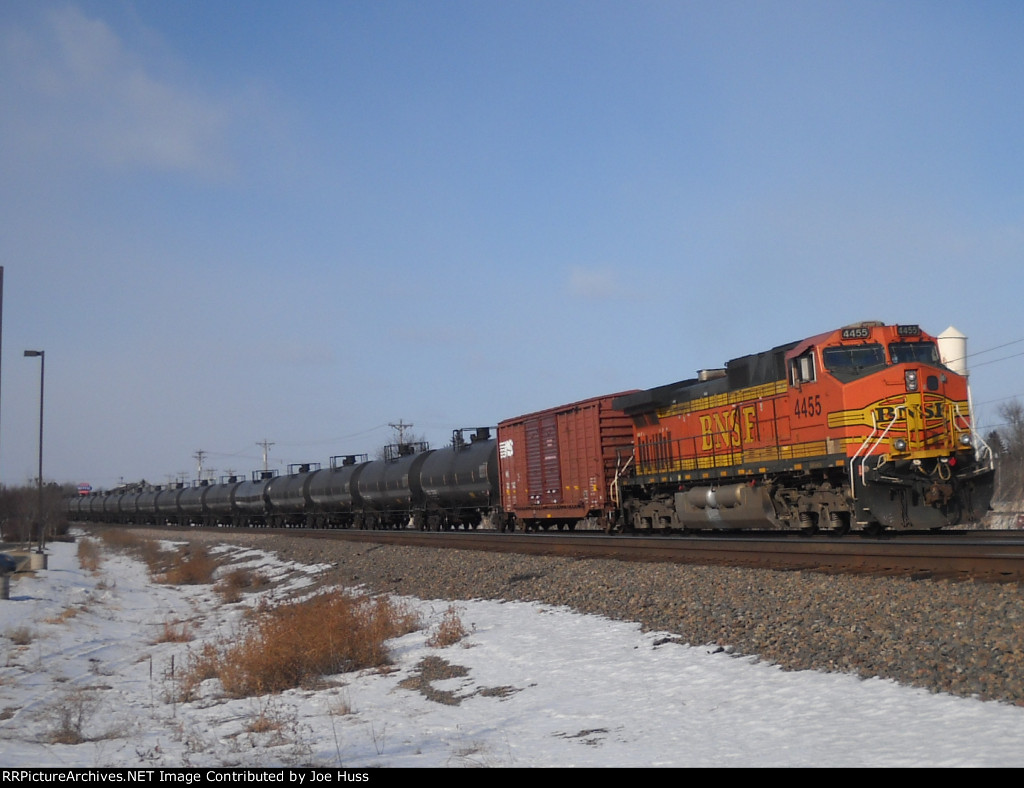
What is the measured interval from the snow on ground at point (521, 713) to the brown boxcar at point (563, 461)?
9.89 metres

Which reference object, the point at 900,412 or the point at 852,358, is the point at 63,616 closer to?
the point at 852,358

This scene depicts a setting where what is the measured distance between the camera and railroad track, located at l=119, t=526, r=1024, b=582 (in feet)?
36.6

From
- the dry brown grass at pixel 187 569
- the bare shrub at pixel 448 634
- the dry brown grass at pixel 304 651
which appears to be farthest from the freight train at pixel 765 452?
the dry brown grass at pixel 187 569

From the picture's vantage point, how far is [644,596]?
12391 mm

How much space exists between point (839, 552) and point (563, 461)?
44.0 feet

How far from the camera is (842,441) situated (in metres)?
15.9

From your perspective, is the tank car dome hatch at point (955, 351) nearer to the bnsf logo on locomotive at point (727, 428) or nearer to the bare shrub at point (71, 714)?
the bnsf logo on locomotive at point (727, 428)

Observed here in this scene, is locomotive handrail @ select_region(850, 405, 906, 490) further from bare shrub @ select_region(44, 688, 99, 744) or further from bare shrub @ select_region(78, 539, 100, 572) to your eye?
bare shrub @ select_region(78, 539, 100, 572)

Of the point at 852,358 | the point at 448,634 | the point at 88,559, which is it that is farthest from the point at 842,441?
the point at 88,559

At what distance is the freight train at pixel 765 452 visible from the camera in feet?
51.1

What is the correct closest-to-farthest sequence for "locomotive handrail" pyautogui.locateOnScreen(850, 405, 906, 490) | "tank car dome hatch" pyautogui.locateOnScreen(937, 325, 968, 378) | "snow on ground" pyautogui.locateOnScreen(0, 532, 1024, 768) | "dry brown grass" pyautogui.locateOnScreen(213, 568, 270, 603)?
"snow on ground" pyautogui.locateOnScreen(0, 532, 1024, 768), "locomotive handrail" pyautogui.locateOnScreen(850, 405, 906, 490), "dry brown grass" pyautogui.locateOnScreen(213, 568, 270, 603), "tank car dome hatch" pyautogui.locateOnScreen(937, 325, 968, 378)

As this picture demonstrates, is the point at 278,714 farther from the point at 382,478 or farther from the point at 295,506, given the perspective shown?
the point at 295,506

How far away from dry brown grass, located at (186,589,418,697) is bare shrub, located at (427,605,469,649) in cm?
70

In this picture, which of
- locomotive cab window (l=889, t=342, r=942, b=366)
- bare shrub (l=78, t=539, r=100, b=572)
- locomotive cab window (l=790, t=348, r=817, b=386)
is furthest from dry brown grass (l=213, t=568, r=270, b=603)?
locomotive cab window (l=889, t=342, r=942, b=366)
